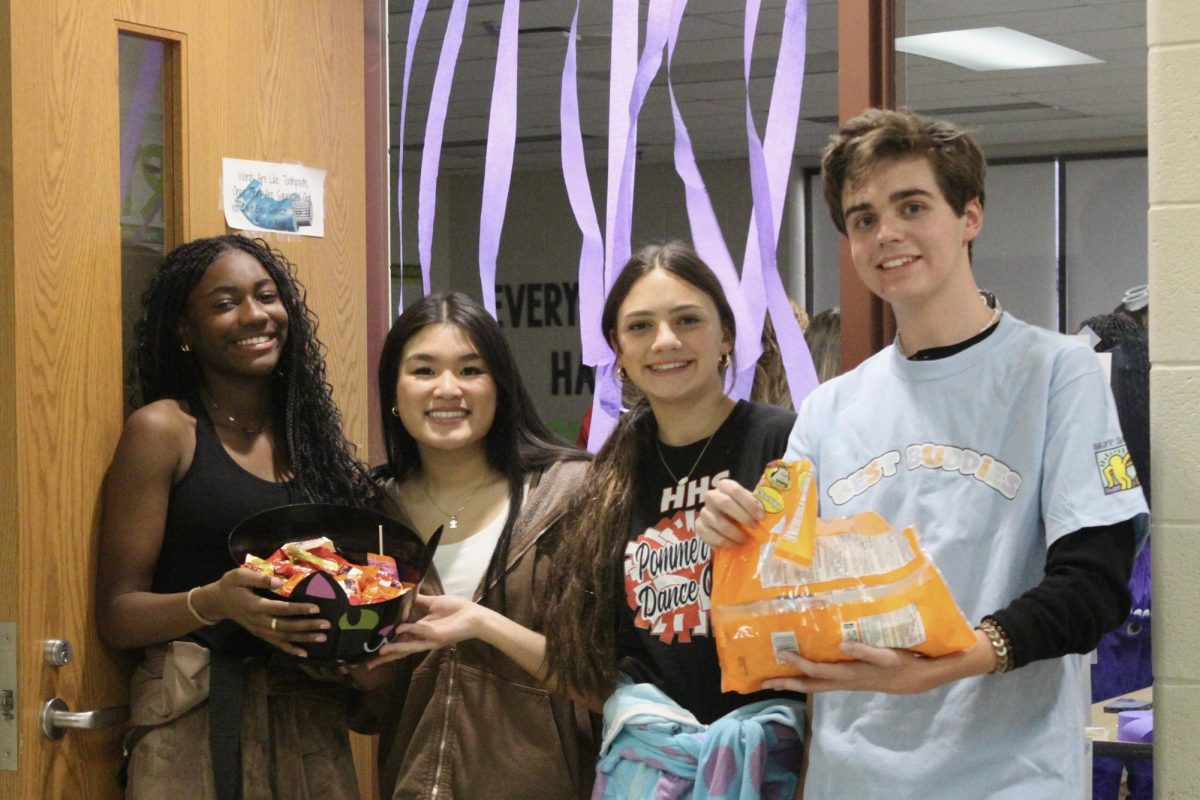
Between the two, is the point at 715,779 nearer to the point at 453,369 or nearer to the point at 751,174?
the point at 453,369

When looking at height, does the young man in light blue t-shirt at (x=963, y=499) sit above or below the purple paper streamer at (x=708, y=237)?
below

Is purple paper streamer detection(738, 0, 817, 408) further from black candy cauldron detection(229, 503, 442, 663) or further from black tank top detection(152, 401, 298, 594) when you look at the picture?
black tank top detection(152, 401, 298, 594)

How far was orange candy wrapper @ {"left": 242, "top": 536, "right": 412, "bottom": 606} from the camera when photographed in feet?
6.20

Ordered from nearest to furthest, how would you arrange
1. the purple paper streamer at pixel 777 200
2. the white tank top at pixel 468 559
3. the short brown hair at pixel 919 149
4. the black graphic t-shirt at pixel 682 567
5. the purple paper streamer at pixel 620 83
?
the short brown hair at pixel 919 149, the black graphic t-shirt at pixel 682 567, the white tank top at pixel 468 559, the purple paper streamer at pixel 777 200, the purple paper streamer at pixel 620 83

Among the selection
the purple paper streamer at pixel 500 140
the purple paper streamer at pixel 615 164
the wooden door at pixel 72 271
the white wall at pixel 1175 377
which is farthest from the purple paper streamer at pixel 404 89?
the white wall at pixel 1175 377

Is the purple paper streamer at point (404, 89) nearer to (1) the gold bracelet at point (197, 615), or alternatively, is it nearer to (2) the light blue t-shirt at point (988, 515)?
(1) the gold bracelet at point (197, 615)

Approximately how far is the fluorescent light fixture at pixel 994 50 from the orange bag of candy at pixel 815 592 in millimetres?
5279

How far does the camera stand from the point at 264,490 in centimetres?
212

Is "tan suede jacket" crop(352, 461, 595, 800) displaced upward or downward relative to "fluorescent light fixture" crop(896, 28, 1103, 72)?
downward

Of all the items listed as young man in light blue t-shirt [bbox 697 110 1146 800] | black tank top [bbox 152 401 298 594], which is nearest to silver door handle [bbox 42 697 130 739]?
black tank top [bbox 152 401 298 594]

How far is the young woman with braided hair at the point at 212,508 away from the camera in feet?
6.81

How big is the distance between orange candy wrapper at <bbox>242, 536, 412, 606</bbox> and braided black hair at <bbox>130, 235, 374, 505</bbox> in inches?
8.5

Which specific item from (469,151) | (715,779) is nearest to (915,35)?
(469,151)

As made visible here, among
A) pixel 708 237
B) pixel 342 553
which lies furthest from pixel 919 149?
pixel 342 553
